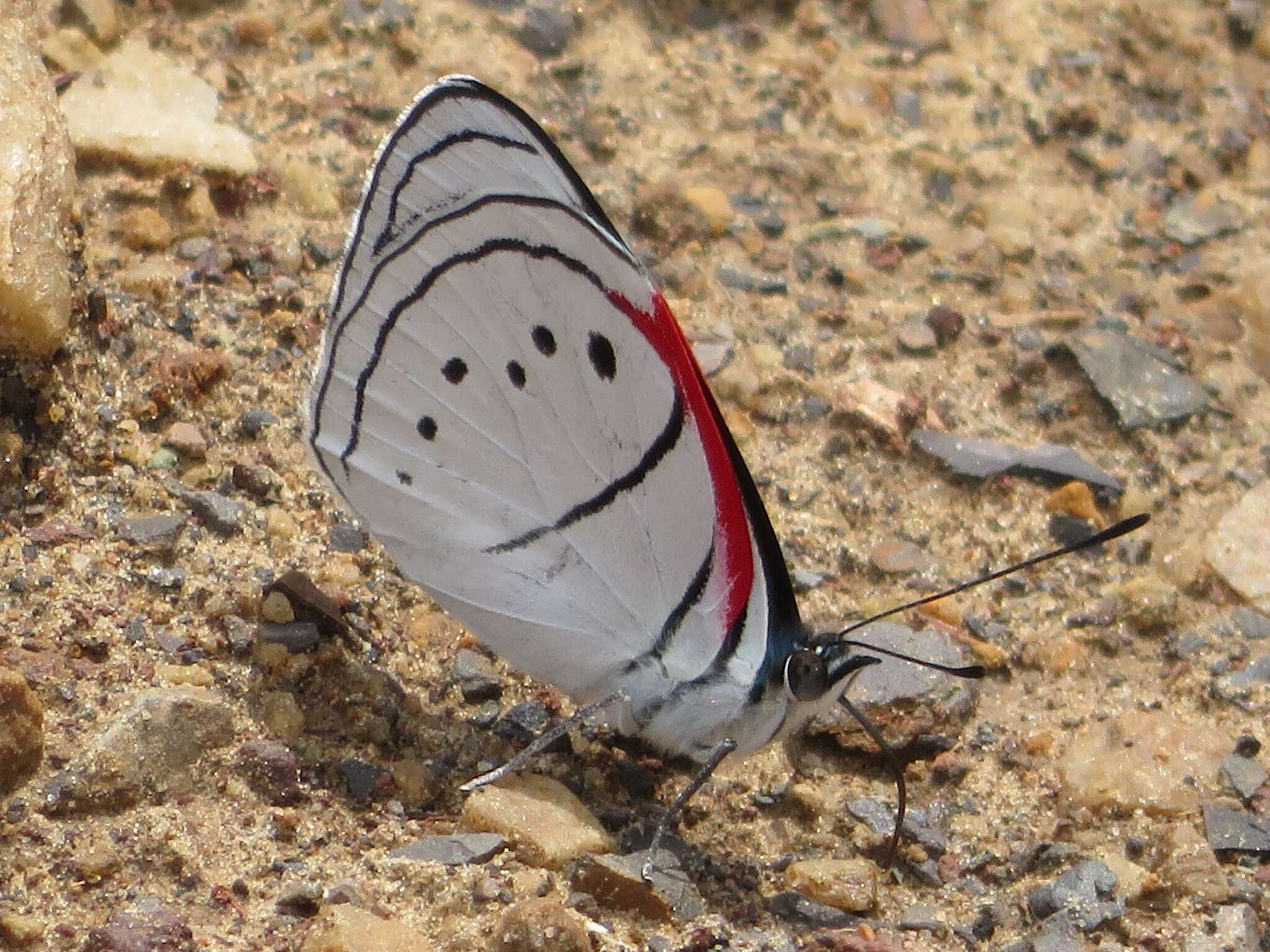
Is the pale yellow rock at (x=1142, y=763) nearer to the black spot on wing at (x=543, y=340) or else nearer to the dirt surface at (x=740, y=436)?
the dirt surface at (x=740, y=436)

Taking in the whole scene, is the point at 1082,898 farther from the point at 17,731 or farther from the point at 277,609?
the point at 17,731

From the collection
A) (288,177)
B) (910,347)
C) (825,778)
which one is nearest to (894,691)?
(825,778)

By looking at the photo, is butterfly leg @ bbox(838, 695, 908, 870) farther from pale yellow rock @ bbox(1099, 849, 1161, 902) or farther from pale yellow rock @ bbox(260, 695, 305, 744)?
pale yellow rock @ bbox(260, 695, 305, 744)

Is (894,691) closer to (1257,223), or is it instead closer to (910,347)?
(910,347)

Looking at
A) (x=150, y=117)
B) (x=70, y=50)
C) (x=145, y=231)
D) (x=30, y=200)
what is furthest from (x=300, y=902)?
(x=70, y=50)

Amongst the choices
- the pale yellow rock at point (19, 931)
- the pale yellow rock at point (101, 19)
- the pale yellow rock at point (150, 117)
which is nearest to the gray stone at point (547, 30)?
the pale yellow rock at point (150, 117)

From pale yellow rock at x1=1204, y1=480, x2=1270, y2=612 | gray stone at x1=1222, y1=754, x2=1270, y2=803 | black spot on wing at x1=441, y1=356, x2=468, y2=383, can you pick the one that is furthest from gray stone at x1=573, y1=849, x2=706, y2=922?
pale yellow rock at x1=1204, y1=480, x2=1270, y2=612
